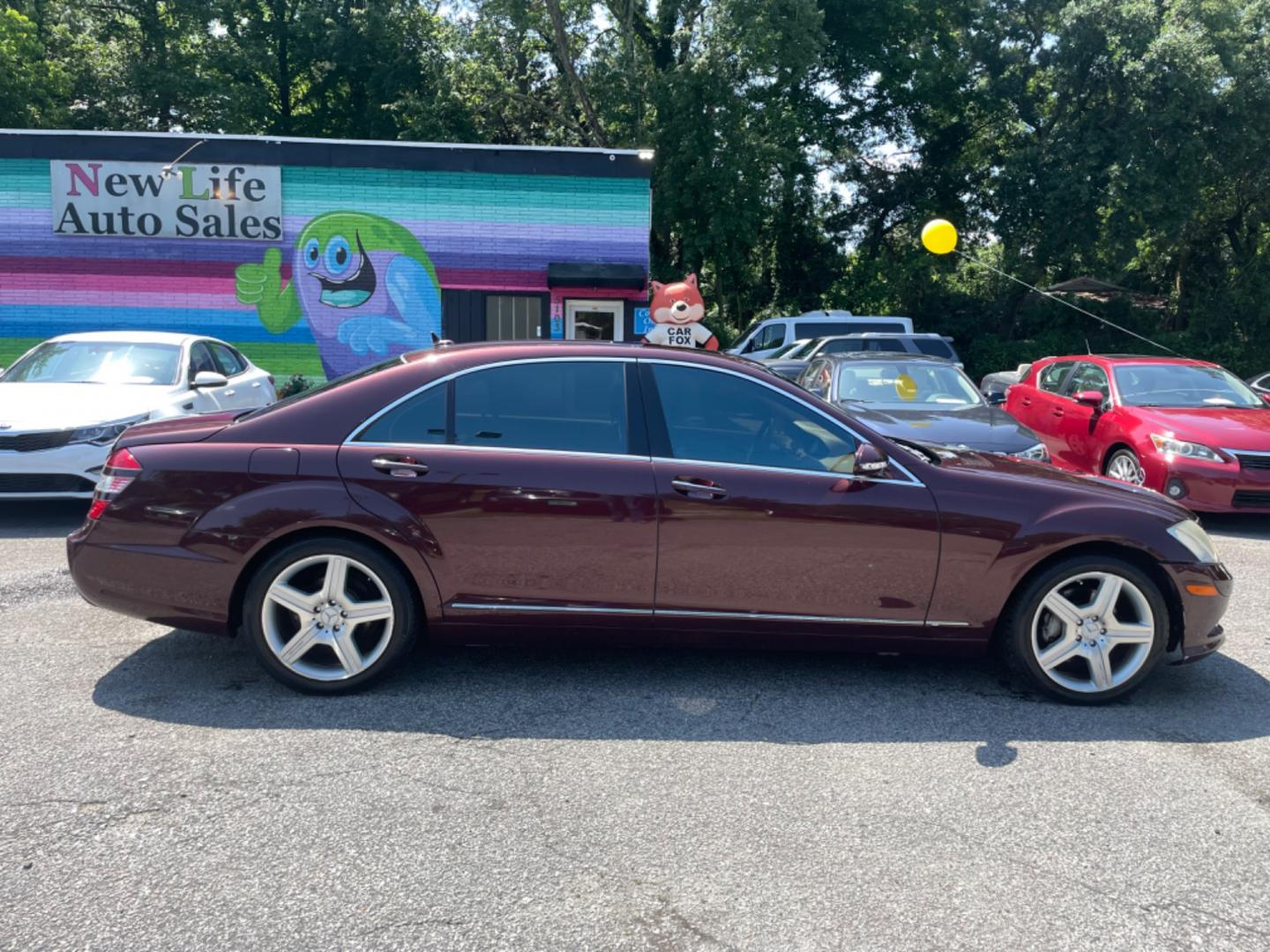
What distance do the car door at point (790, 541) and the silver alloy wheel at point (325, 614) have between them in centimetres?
124

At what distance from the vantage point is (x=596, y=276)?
17.0 metres

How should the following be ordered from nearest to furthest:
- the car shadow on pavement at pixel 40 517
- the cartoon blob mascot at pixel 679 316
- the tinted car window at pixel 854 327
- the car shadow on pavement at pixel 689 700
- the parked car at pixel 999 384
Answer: the car shadow on pavement at pixel 689 700
the car shadow on pavement at pixel 40 517
the parked car at pixel 999 384
the cartoon blob mascot at pixel 679 316
the tinted car window at pixel 854 327

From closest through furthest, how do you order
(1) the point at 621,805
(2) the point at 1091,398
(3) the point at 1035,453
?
(1) the point at 621,805
(3) the point at 1035,453
(2) the point at 1091,398

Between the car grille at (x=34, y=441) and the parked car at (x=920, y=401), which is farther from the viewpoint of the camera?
the parked car at (x=920, y=401)

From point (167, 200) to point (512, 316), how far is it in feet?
19.8

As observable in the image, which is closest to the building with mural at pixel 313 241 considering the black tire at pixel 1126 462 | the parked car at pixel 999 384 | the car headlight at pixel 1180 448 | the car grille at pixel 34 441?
the parked car at pixel 999 384

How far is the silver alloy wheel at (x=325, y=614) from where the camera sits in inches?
168

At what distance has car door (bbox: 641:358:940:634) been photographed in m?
4.31

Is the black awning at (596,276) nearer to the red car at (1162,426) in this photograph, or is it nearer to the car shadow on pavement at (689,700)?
the red car at (1162,426)

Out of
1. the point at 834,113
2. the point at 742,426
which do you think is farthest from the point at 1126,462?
the point at 834,113

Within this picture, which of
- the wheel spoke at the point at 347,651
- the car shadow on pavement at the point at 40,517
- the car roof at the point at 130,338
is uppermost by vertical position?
the car roof at the point at 130,338

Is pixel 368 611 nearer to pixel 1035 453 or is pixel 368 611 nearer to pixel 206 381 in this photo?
pixel 206 381

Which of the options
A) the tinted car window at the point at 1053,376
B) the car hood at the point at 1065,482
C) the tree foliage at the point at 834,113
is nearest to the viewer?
the car hood at the point at 1065,482

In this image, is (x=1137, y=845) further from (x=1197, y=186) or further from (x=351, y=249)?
(x=1197, y=186)
